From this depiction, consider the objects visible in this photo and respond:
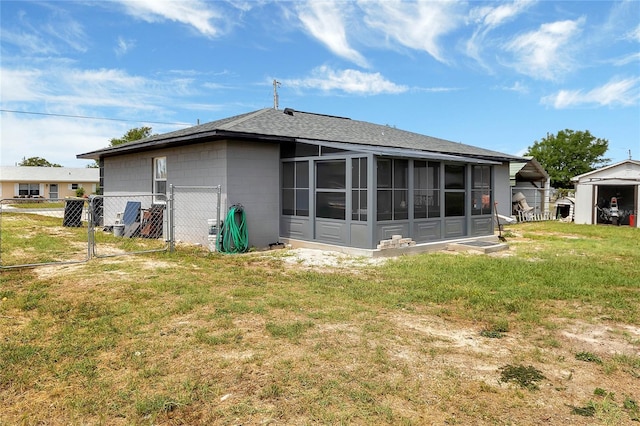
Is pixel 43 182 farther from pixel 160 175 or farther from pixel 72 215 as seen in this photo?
pixel 160 175

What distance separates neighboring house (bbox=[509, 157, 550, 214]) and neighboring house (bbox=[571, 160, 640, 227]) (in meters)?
2.29

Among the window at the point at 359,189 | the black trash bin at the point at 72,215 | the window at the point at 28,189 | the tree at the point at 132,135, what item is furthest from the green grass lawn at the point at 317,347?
the window at the point at 28,189

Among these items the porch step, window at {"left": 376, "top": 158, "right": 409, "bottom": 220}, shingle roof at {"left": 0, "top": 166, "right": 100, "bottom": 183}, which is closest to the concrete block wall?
window at {"left": 376, "top": 158, "right": 409, "bottom": 220}

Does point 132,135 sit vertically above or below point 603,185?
above

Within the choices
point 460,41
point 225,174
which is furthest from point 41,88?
point 460,41

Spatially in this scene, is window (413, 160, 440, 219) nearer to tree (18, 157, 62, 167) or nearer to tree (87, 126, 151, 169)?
tree (87, 126, 151, 169)

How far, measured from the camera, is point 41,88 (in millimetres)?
21422

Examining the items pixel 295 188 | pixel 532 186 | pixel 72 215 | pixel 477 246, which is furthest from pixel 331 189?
pixel 532 186

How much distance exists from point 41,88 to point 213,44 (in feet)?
35.2

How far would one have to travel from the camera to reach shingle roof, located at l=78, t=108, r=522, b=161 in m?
10.0

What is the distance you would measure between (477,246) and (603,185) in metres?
12.6

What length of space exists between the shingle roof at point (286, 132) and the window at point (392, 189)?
6.55ft

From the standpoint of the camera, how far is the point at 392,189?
952 centimetres

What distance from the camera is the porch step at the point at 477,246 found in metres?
10.1
